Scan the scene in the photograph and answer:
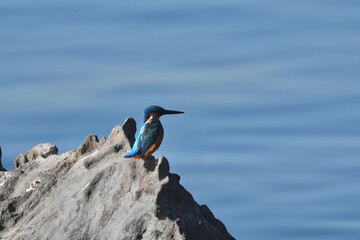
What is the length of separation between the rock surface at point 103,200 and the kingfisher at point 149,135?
0.14 m

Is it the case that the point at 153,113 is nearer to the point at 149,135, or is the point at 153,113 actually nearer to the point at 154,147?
the point at 149,135

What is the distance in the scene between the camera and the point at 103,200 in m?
13.8

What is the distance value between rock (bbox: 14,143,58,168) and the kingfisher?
6.94 feet

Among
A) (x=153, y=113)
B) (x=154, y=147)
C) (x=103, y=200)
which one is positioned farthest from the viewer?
(x=153, y=113)

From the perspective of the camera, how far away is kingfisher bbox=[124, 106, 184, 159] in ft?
45.1

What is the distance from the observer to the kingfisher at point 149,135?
13.8m

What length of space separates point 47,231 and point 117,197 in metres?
A: 1.02

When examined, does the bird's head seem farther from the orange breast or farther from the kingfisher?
the orange breast

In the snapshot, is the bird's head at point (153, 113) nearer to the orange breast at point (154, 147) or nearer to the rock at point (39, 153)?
the orange breast at point (154, 147)

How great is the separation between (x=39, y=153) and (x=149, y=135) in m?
2.61

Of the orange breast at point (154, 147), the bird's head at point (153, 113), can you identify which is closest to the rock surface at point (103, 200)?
the orange breast at point (154, 147)

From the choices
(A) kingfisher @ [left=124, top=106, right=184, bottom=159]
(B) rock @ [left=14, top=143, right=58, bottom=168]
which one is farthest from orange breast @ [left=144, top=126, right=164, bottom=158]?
(B) rock @ [left=14, top=143, right=58, bottom=168]

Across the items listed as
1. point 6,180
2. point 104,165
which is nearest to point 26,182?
point 6,180

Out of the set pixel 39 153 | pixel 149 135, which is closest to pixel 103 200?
pixel 149 135
